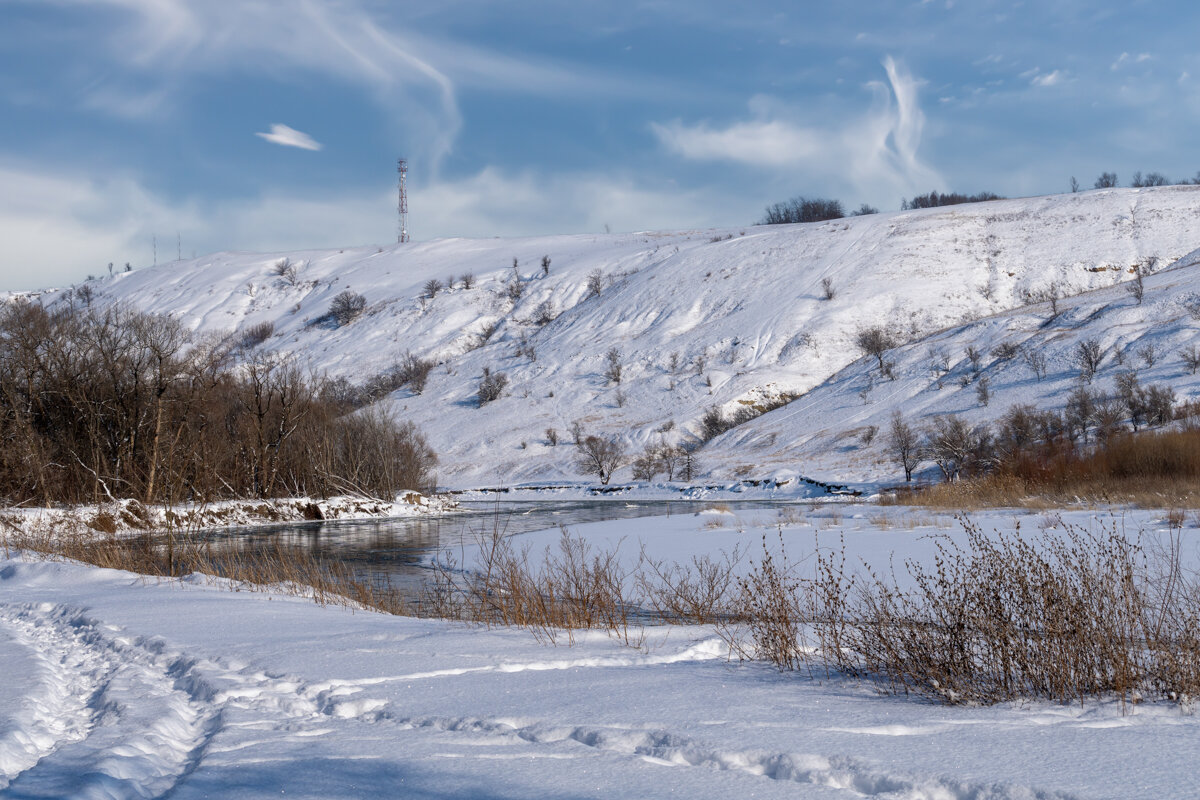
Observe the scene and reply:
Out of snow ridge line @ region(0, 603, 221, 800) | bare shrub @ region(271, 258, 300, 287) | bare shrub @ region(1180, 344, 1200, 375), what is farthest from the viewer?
bare shrub @ region(271, 258, 300, 287)

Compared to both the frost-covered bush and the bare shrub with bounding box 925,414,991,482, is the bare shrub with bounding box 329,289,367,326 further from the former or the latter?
the bare shrub with bounding box 925,414,991,482

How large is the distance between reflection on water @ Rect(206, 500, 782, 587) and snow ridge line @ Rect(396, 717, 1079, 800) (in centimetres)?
860

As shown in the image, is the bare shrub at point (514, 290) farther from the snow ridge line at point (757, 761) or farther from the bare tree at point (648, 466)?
the snow ridge line at point (757, 761)

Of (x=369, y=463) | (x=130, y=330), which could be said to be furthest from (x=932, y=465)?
(x=130, y=330)

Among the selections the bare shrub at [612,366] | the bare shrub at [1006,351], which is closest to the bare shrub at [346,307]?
the bare shrub at [612,366]

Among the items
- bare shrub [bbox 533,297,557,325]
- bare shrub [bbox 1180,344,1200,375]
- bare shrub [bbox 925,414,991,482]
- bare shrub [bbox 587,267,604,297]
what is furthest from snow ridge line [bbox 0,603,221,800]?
bare shrub [bbox 587,267,604,297]

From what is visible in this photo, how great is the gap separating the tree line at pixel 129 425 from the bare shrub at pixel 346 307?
216ft

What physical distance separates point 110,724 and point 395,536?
21.5 meters

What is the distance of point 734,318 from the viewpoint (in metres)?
82.1

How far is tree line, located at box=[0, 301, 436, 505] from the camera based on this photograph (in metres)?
27.8

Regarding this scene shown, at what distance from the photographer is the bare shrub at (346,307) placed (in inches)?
4040

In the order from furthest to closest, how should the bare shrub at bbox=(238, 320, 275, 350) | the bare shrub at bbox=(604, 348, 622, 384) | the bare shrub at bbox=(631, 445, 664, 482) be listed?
1. the bare shrub at bbox=(238, 320, 275, 350)
2. the bare shrub at bbox=(604, 348, 622, 384)
3. the bare shrub at bbox=(631, 445, 664, 482)

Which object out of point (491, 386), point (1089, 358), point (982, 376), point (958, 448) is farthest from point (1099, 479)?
point (491, 386)

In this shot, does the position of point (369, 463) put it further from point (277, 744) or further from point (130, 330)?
point (277, 744)
